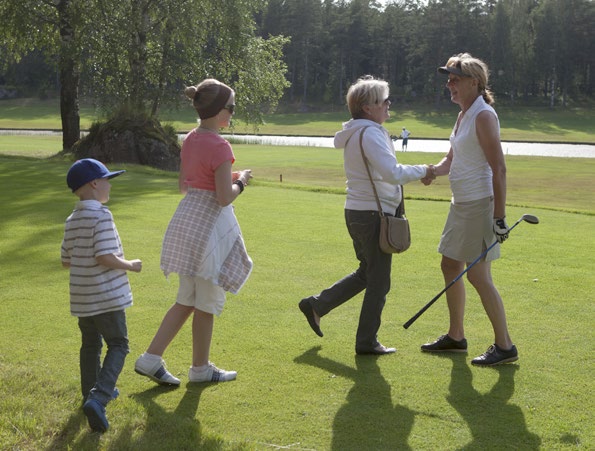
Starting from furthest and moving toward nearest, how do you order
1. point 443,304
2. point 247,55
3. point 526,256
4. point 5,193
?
point 247,55
point 5,193
point 526,256
point 443,304

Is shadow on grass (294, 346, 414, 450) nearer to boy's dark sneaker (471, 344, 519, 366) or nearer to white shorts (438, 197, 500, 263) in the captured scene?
boy's dark sneaker (471, 344, 519, 366)

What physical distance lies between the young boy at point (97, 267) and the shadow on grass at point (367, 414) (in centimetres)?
135

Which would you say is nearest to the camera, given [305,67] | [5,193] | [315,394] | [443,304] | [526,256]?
[315,394]

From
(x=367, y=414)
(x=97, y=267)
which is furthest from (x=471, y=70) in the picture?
(x=97, y=267)

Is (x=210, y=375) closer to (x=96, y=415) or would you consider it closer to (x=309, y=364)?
(x=309, y=364)

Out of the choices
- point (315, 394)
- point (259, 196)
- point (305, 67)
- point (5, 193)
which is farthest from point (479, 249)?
point (305, 67)

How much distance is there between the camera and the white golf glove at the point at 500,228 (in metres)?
5.63

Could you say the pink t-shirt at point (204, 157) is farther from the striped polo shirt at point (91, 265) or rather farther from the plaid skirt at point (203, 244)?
the striped polo shirt at point (91, 265)

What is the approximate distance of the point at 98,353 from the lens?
4.84 m

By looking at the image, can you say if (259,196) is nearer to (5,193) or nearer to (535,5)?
(5,193)

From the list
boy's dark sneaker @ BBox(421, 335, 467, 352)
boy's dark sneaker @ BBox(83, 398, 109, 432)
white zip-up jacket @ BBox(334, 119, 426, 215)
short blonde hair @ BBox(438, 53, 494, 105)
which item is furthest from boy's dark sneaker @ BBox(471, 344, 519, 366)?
boy's dark sneaker @ BBox(83, 398, 109, 432)

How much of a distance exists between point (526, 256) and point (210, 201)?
18.4 feet

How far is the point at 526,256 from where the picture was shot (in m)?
9.69

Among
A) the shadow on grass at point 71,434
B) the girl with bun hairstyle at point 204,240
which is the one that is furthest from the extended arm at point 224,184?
the shadow on grass at point 71,434
